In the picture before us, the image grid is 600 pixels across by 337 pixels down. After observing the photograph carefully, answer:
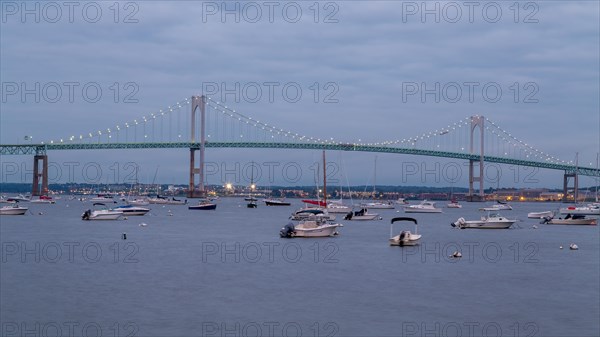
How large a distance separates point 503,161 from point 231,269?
3224 inches

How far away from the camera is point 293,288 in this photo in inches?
864

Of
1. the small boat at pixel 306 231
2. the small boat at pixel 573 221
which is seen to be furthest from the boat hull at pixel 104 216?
the small boat at pixel 573 221

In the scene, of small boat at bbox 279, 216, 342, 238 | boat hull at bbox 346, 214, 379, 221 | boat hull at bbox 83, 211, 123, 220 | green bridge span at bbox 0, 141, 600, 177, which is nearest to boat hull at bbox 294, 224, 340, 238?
small boat at bbox 279, 216, 342, 238

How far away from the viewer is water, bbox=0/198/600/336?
661 inches

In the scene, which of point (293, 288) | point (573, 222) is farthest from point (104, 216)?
point (293, 288)

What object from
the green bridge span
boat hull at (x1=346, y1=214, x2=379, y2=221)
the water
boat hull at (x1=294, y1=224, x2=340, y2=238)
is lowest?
the water

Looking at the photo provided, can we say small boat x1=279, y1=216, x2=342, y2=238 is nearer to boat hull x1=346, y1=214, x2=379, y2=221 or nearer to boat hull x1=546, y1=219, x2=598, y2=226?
boat hull x1=346, y1=214, x2=379, y2=221

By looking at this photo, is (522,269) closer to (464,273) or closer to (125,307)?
(464,273)

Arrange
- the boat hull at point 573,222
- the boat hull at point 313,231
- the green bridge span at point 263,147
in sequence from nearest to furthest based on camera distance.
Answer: the boat hull at point 313,231 → the boat hull at point 573,222 → the green bridge span at point 263,147

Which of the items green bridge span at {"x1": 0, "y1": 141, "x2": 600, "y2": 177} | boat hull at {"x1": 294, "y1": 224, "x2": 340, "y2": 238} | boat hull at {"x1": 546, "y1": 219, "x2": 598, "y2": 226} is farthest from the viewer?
green bridge span at {"x1": 0, "y1": 141, "x2": 600, "y2": 177}

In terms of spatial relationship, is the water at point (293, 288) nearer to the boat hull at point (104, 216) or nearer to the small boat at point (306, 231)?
the small boat at point (306, 231)

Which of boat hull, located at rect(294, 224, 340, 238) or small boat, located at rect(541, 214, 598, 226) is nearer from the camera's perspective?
boat hull, located at rect(294, 224, 340, 238)

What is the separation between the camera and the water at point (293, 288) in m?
16.8

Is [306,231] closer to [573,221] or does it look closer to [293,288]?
[293,288]
